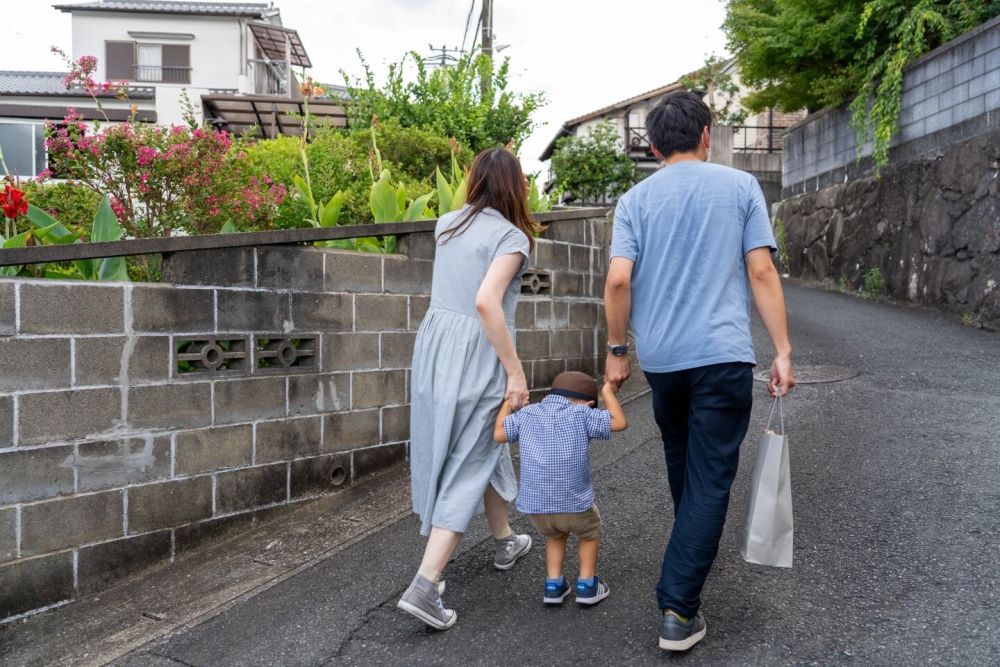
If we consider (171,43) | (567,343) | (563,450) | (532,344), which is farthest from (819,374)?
(171,43)

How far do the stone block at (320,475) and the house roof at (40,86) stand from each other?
20254mm

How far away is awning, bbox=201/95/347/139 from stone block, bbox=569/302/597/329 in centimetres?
1068

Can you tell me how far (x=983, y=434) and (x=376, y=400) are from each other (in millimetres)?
3778

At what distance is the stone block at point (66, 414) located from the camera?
3.48 meters

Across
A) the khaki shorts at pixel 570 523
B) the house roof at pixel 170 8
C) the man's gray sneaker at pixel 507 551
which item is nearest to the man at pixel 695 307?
the khaki shorts at pixel 570 523

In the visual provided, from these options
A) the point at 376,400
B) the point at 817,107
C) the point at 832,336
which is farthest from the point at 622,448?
the point at 817,107

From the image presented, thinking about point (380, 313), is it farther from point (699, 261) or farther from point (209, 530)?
point (699, 261)

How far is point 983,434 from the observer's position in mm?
5223

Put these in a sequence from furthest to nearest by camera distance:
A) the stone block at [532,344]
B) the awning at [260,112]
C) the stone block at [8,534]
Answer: the awning at [260,112]
the stone block at [532,344]
the stone block at [8,534]

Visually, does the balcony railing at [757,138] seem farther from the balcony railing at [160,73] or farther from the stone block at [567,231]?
the stone block at [567,231]

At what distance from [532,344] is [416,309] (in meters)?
1.30

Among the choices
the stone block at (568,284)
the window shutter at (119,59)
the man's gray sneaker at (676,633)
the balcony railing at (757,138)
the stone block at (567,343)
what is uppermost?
A: the window shutter at (119,59)

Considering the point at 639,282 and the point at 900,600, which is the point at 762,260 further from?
the point at 900,600

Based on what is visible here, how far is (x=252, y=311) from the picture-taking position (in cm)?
438
